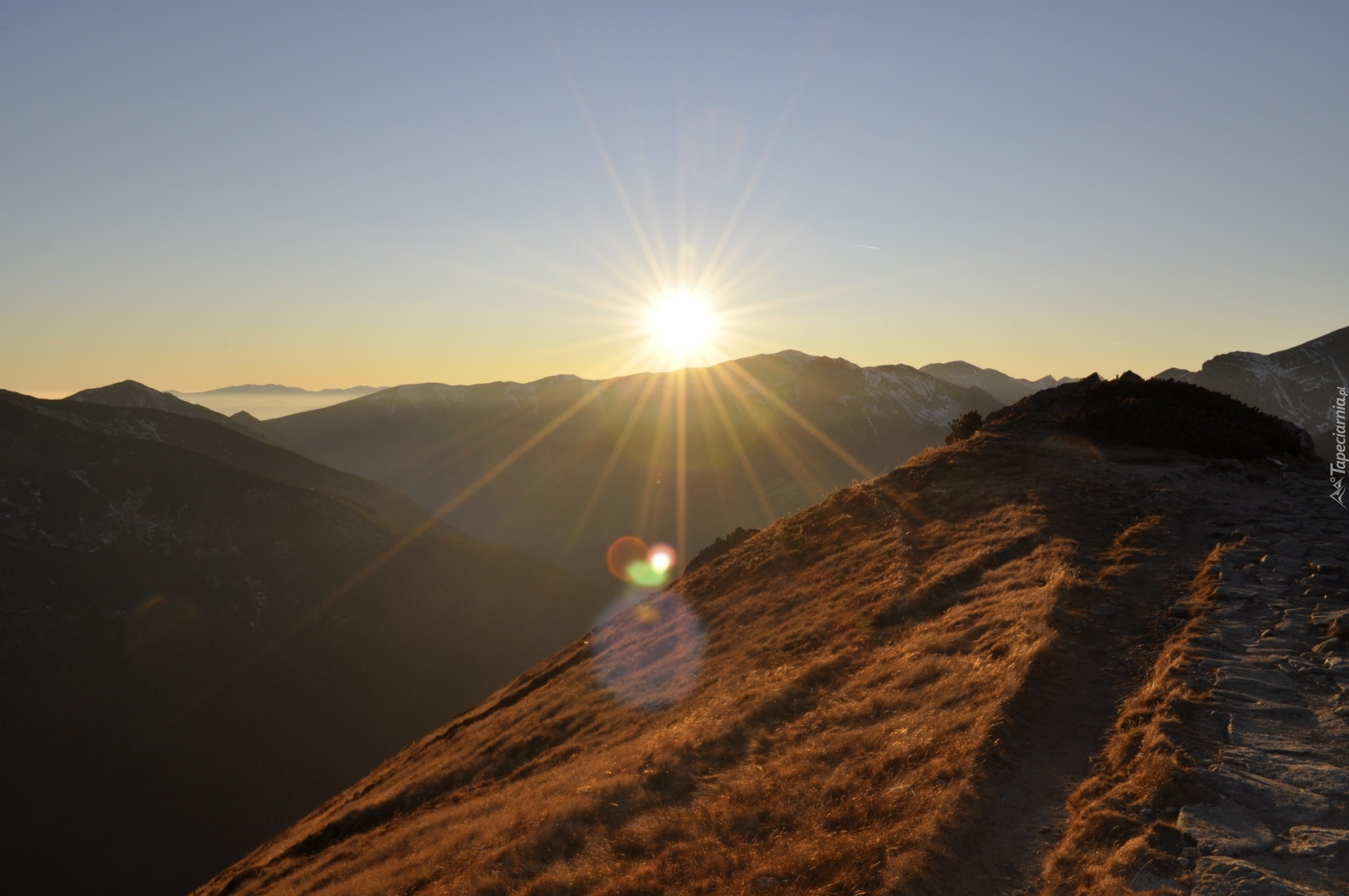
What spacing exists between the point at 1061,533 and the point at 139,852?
79.1 m

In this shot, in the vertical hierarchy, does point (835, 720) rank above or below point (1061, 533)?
below

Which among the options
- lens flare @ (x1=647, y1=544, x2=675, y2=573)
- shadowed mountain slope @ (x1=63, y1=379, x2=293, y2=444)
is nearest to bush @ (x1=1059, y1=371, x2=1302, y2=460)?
lens flare @ (x1=647, y1=544, x2=675, y2=573)

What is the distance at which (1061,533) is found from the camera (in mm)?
19531

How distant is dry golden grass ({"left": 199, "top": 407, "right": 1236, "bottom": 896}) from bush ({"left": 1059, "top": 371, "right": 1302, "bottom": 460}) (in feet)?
7.18

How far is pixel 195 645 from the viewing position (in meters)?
82.4

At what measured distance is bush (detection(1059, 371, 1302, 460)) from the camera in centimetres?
2673

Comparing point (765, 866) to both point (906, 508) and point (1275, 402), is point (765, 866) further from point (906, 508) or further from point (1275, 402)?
point (1275, 402)

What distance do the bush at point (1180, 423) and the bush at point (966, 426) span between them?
13.8 ft

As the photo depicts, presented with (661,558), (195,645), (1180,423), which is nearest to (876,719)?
(1180,423)

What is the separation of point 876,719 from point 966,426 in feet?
80.7

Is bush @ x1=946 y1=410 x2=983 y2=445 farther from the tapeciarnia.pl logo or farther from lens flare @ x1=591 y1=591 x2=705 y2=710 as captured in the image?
lens flare @ x1=591 y1=591 x2=705 y2=710

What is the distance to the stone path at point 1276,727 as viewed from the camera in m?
7.79

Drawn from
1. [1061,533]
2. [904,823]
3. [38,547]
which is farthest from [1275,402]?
[38,547]

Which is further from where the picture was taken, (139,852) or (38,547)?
(38,547)
